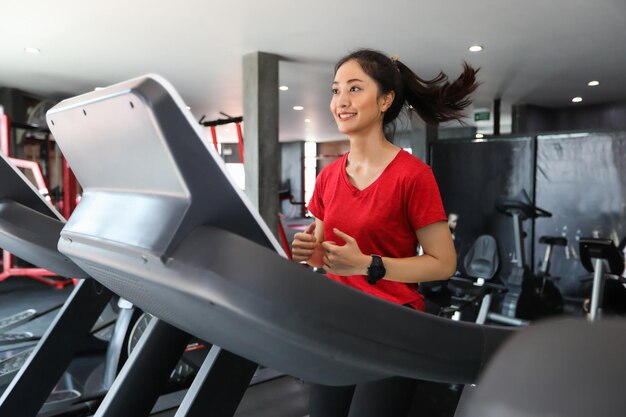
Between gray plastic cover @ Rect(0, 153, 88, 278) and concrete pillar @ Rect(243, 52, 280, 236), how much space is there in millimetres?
4603

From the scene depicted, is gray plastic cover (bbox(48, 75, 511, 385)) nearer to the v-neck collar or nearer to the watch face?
the watch face

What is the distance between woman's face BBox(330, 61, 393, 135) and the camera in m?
1.13

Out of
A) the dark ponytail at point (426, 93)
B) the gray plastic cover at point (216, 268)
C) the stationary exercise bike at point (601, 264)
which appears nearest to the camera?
the gray plastic cover at point (216, 268)

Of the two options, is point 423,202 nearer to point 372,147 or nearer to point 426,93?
point 372,147

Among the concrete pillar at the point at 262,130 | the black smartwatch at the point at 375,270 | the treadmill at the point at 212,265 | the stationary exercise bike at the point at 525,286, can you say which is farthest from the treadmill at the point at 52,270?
the concrete pillar at the point at 262,130

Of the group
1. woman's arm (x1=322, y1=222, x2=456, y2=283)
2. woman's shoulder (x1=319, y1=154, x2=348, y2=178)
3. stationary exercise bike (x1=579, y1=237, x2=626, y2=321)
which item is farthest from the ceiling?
woman's arm (x1=322, y1=222, x2=456, y2=283)

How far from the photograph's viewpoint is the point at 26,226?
3.15 ft

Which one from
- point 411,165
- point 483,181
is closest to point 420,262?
point 411,165

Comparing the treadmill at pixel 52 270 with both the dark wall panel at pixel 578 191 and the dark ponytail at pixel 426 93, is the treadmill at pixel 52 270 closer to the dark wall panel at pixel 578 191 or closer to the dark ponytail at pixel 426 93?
the dark ponytail at pixel 426 93

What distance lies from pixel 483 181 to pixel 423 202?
508 cm

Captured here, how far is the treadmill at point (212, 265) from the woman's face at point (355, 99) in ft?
2.24

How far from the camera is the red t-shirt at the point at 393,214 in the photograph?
42.8 inches

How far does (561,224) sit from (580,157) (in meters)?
0.74

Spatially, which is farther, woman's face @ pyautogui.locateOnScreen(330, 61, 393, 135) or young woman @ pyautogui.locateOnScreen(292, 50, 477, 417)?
woman's face @ pyautogui.locateOnScreen(330, 61, 393, 135)
